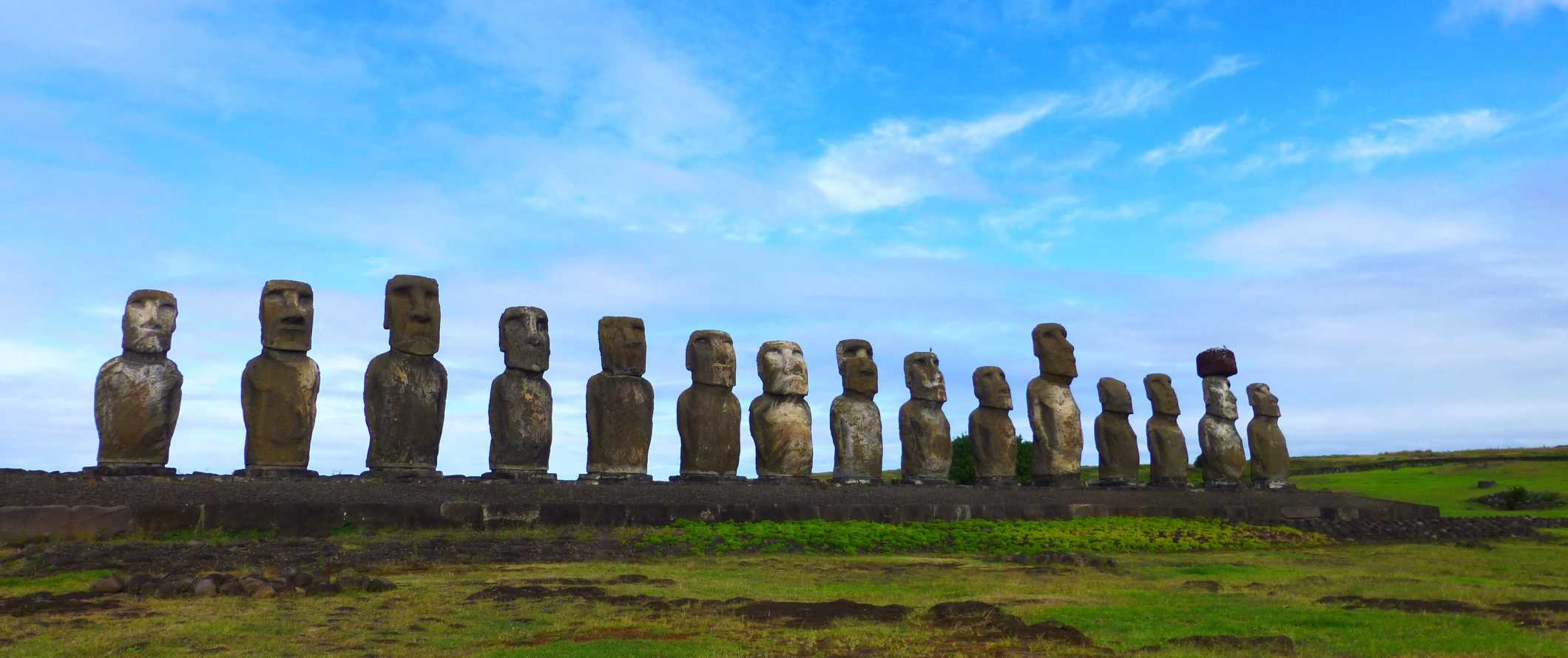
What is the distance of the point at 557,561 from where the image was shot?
1176cm

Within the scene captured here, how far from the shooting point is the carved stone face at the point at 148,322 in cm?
1489

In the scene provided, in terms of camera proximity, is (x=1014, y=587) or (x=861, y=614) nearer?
(x=861, y=614)

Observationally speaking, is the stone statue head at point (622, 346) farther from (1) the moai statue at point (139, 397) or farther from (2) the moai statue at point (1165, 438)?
(2) the moai statue at point (1165, 438)

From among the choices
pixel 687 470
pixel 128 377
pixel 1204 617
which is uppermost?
pixel 128 377

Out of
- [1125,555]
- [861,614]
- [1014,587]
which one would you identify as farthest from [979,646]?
[1125,555]

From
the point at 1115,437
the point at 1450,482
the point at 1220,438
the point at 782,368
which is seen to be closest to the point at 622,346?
the point at 782,368

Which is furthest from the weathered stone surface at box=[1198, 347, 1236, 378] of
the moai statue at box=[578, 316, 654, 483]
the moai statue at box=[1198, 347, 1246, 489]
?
the moai statue at box=[578, 316, 654, 483]

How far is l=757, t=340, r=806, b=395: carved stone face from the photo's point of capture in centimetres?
2014

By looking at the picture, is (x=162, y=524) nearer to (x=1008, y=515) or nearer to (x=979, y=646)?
(x=979, y=646)

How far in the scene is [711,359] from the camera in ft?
62.9

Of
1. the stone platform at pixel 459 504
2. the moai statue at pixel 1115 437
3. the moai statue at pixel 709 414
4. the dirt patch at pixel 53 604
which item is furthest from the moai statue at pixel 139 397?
the moai statue at pixel 1115 437

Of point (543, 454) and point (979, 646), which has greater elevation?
point (543, 454)

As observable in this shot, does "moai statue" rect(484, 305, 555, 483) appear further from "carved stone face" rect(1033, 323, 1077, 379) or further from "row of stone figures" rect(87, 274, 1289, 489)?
"carved stone face" rect(1033, 323, 1077, 379)

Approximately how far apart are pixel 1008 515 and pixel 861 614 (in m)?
10.3
